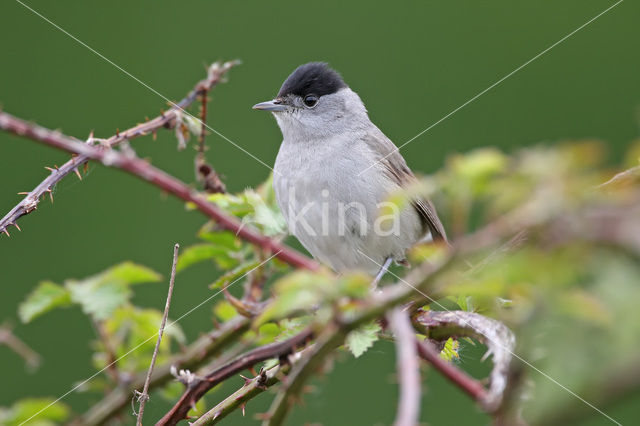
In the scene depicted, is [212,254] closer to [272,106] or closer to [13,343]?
[13,343]

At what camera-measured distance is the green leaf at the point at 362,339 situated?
1.37m

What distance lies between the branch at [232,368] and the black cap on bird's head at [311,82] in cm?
268

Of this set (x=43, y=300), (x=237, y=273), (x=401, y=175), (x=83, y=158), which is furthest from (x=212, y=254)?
(x=401, y=175)

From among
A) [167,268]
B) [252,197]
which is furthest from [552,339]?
[167,268]

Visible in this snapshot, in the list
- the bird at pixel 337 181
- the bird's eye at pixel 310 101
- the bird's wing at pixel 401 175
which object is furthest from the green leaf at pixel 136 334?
the bird's eye at pixel 310 101

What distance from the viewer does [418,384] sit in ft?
2.06

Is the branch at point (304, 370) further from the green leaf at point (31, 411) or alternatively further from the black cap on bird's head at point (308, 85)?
the black cap on bird's head at point (308, 85)

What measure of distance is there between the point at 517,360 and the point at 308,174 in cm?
255

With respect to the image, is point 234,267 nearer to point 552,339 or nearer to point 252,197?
point 252,197

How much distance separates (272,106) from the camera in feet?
12.1

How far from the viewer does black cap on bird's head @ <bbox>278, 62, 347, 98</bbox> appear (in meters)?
3.80

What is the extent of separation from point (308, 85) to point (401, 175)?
2.30ft

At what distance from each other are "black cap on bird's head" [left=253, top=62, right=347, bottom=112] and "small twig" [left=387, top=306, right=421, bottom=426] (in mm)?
3092

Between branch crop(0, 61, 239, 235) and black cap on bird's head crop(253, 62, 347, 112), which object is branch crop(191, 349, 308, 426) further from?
black cap on bird's head crop(253, 62, 347, 112)
